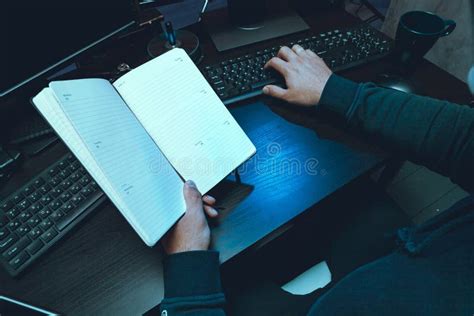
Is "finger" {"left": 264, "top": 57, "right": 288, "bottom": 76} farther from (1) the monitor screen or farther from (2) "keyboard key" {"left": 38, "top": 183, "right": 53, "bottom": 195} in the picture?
(2) "keyboard key" {"left": 38, "top": 183, "right": 53, "bottom": 195}

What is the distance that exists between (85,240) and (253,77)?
0.51m

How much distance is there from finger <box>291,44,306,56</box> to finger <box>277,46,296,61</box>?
0.04 feet

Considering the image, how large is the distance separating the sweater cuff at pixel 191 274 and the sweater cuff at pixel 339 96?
40 cm

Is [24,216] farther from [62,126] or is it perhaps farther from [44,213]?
[62,126]

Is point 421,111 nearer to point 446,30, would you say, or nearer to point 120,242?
point 446,30

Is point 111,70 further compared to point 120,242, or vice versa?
point 111,70

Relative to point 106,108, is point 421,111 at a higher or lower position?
lower

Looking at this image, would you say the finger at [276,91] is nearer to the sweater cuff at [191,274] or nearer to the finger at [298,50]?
the finger at [298,50]

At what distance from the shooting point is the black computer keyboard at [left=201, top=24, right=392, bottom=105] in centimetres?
72

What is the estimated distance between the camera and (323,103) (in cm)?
67

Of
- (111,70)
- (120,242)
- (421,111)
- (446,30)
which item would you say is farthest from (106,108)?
(446,30)

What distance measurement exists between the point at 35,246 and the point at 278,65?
2.05ft

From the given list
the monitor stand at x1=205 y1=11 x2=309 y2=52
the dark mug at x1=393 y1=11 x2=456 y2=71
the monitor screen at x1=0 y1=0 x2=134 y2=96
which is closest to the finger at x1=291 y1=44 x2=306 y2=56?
the monitor stand at x1=205 y1=11 x2=309 y2=52

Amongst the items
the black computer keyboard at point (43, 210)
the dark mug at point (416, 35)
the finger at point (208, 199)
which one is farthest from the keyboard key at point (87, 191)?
the dark mug at point (416, 35)
